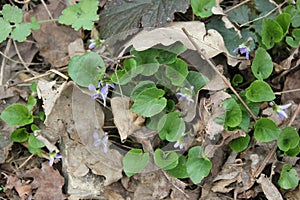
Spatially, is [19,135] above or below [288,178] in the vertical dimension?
above

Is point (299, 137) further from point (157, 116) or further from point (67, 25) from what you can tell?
point (67, 25)

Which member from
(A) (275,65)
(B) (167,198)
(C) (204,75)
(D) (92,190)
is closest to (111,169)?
(D) (92,190)

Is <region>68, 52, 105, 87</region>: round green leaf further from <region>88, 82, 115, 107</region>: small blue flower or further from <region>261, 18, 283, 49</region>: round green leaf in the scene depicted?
<region>261, 18, 283, 49</region>: round green leaf

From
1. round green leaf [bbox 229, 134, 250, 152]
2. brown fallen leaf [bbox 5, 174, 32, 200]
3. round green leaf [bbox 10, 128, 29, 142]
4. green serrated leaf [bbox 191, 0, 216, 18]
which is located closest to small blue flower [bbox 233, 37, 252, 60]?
green serrated leaf [bbox 191, 0, 216, 18]

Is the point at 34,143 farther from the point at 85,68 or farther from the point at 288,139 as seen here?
the point at 288,139

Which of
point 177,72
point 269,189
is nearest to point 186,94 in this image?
point 177,72

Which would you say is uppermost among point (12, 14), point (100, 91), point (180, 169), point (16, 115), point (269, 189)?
point (12, 14)

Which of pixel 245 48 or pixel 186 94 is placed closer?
pixel 186 94
